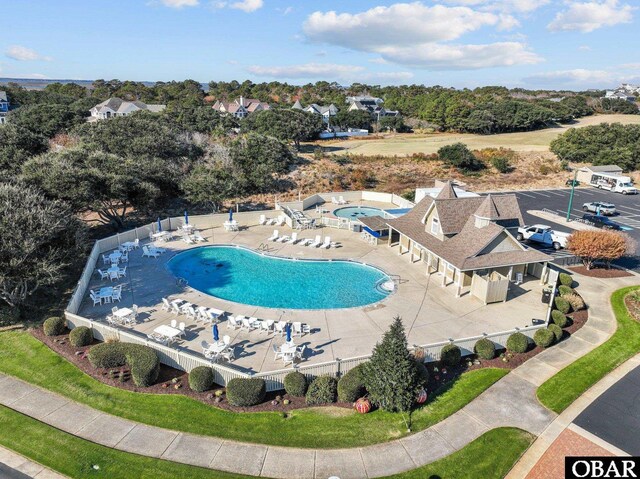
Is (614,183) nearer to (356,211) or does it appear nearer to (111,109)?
(356,211)

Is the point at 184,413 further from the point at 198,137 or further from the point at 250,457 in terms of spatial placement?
the point at 198,137

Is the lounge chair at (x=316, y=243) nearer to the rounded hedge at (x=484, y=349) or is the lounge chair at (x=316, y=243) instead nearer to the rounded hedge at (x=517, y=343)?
the rounded hedge at (x=484, y=349)

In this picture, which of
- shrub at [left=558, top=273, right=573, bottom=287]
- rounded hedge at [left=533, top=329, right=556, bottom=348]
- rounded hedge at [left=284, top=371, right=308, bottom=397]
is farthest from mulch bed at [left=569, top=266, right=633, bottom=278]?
rounded hedge at [left=284, top=371, right=308, bottom=397]

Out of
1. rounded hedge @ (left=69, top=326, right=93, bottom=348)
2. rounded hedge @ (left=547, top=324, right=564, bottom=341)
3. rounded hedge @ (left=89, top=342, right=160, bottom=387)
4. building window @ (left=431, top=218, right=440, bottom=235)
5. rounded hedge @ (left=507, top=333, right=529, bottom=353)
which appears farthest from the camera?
building window @ (left=431, top=218, right=440, bottom=235)

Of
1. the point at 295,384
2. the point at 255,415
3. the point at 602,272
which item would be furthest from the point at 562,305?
the point at 255,415

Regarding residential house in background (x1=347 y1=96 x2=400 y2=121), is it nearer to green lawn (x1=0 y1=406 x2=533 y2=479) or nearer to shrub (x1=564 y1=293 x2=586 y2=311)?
shrub (x1=564 y1=293 x2=586 y2=311)

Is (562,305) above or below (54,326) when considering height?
above

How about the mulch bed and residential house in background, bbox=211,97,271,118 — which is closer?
the mulch bed
